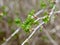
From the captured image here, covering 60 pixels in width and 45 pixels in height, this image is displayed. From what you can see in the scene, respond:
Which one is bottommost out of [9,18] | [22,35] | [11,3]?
[22,35]

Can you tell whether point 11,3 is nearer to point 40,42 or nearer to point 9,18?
point 9,18

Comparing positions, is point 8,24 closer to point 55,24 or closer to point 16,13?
point 16,13

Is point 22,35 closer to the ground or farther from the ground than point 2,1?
closer to the ground

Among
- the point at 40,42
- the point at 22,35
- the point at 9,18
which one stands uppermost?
the point at 9,18

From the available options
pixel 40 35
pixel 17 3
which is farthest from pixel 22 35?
pixel 17 3

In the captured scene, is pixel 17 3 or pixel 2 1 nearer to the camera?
pixel 17 3

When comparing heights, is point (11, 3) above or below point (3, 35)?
above

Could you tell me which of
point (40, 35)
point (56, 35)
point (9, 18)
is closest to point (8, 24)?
point (9, 18)

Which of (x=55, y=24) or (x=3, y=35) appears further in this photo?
(x=3, y=35)
